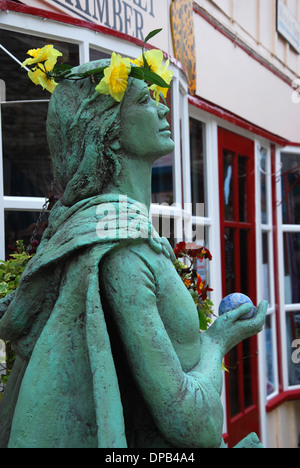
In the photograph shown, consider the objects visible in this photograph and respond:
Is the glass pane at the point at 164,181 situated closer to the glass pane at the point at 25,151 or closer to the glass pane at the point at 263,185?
the glass pane at the point at 25,151

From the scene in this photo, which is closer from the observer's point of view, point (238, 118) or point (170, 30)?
point (170, 30)

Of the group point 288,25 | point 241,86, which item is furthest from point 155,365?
point 288,25

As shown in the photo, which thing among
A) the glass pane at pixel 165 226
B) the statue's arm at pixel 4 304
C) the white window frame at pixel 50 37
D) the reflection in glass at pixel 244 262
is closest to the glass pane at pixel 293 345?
the reflection in glass at pixel 244 262

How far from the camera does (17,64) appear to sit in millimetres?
2797

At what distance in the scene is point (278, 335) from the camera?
19.9 feet

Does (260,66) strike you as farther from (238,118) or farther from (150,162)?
(150,162)

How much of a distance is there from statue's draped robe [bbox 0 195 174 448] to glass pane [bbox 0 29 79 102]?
1.51m

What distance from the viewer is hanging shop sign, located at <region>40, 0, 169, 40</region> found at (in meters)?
3.33

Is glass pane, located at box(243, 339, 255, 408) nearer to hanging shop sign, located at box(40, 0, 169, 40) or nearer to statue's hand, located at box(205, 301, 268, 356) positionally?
hanging shop sign, located at box(40, 0, 169, 40)

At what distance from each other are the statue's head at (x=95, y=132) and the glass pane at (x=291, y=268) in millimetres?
4962

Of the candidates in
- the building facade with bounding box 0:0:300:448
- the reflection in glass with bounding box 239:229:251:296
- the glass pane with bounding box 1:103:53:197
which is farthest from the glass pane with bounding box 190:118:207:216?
the glass pane with bounding box 1:103:53:197

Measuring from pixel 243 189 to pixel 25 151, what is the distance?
2.96 metres
